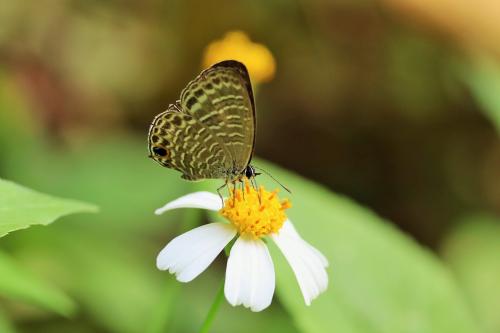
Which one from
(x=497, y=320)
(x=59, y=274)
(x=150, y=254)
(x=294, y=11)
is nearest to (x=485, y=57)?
(x=294, y=11)

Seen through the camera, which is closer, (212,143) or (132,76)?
(212,143)

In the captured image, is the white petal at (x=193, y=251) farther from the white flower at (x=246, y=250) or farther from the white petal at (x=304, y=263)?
the white petal at (x=304, y=263)

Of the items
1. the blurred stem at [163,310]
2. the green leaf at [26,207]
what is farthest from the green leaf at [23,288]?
the green leaf at [26,207]

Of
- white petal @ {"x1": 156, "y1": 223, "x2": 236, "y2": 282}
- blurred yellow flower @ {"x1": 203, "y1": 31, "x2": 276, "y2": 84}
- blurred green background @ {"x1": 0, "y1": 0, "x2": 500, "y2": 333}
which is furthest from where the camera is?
blurred green background @ {"x1": 0, "y1": 0, "x2": 500, "y2": 333}

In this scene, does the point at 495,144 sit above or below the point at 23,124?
above

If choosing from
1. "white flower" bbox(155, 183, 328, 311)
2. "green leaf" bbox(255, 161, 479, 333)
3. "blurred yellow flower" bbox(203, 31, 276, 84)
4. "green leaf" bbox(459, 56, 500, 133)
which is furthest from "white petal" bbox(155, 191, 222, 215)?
"green leaf" bbox(459, 56, 500, 133)

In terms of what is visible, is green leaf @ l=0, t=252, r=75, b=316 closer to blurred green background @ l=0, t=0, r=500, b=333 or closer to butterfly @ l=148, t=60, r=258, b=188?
butterfly @ l=148, t=60, r=258, b=188

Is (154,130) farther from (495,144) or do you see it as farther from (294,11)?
(495,144)
